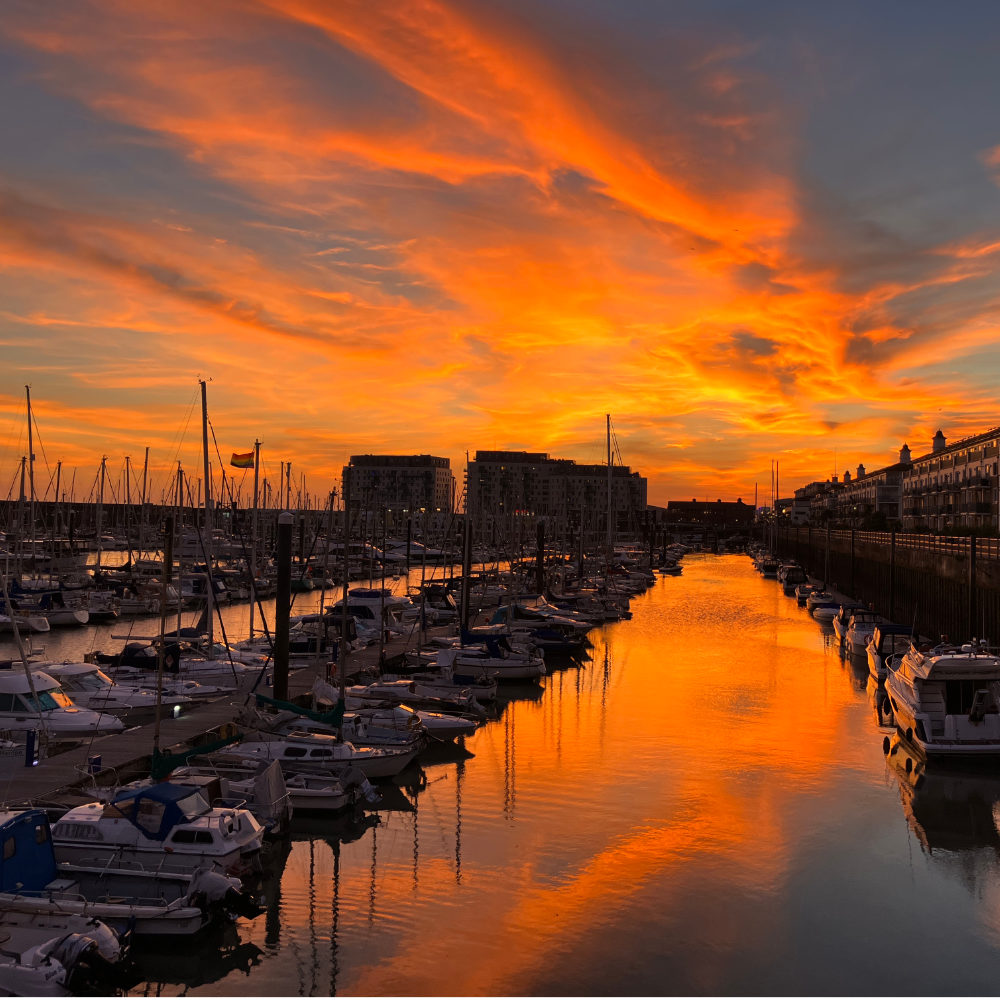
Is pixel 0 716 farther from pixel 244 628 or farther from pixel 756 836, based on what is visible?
pixel 244 628

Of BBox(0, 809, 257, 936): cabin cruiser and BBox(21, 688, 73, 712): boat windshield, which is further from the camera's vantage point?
BBox(21, 688, 73, 712): boat windshield

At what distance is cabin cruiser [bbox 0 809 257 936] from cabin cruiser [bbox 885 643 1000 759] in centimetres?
2379

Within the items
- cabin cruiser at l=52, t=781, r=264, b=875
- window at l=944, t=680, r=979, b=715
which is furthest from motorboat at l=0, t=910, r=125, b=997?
window at l=944, t=680, r=979, b=715

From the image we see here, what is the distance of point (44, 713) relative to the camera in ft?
101

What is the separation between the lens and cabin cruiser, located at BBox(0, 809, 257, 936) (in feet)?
56.7

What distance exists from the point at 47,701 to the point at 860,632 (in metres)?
46.6

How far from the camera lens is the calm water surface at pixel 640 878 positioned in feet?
57.8

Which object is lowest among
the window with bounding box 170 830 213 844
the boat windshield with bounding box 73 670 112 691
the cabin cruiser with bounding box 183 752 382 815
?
the cabin cruiser with bounding box 183 752 382 815

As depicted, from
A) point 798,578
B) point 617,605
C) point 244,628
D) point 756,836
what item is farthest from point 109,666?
point 798,578

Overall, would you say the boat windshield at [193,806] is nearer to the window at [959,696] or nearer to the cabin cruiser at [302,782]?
the cabin cruiser at [302,782]

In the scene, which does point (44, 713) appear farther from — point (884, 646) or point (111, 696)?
point (884, 646)

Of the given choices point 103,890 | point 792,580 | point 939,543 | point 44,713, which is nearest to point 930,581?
point 939,543

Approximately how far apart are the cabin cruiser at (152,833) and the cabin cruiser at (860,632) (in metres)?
46.8

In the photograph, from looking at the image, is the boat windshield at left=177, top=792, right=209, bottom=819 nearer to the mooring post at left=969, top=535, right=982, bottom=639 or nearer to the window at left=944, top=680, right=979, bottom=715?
the window at left=944, top=680, right=979, bottom=715
